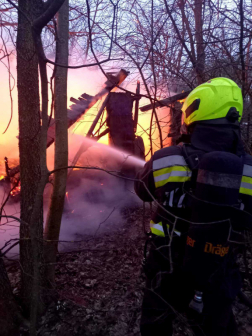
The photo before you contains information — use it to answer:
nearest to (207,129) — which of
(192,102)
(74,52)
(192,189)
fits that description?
(192,102)

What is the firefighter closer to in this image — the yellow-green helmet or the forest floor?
the yellow-green helmet

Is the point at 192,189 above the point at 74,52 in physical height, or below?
below

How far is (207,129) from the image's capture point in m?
2.01

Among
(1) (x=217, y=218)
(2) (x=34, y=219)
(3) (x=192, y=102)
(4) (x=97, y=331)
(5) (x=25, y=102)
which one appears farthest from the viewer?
(4) (x=97, y=331)

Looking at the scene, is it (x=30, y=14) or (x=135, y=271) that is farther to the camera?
(x=135, y=271)

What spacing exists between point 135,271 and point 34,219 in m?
2.74

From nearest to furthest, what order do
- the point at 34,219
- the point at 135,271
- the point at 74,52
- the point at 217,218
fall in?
the point at 34,219, the point at 217,218, the point at 135,271, the point at 74,52

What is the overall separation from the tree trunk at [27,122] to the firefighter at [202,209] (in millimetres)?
1196

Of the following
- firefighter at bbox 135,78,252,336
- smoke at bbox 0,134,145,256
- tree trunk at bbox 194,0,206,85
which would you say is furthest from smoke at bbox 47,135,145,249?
firefighter at bbox 135,78,252,336

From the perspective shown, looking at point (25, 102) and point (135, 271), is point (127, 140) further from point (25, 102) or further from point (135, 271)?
point (25, 102)

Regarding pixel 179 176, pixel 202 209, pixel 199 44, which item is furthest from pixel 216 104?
pixel 199 44

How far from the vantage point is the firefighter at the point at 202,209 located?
1.66 meters

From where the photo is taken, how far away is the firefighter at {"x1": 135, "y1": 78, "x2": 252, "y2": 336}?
166 centimetres

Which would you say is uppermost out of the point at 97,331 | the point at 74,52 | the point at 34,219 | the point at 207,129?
the point at 74,52
